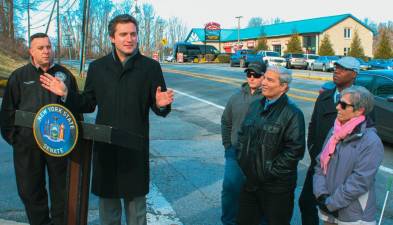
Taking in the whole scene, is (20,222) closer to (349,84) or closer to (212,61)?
(349,84)

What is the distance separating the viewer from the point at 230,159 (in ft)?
14.9

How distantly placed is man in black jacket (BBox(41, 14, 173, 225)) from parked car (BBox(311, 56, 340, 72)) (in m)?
37.4

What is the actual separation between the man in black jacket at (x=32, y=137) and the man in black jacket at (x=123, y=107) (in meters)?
0.76

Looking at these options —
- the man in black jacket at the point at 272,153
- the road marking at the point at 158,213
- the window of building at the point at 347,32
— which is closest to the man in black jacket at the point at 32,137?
the road marking at the point at 158,213

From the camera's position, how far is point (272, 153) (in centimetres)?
349

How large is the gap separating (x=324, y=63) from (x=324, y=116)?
A: 3796cm

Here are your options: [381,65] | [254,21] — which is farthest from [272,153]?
[254,21]

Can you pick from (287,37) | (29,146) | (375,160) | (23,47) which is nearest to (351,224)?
(375,160)

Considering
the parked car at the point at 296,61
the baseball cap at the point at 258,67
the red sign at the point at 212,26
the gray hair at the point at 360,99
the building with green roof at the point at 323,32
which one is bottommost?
the gray hair at the point at 360,99

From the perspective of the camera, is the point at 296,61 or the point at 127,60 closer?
the point at 127,60

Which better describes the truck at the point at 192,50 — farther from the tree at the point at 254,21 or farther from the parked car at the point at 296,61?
the tree at the point at 254,21

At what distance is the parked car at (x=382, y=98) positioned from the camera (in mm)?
9516

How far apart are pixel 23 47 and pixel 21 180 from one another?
48.2m

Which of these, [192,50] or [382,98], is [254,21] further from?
[382,98]
